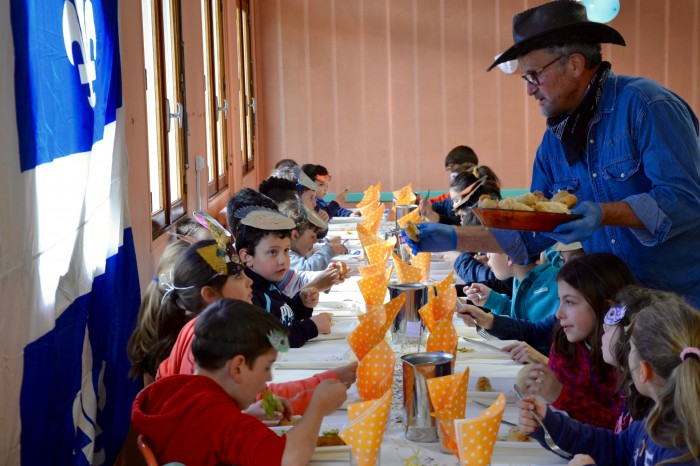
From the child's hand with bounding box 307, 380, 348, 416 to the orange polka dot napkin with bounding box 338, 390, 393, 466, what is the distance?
0.66 ft

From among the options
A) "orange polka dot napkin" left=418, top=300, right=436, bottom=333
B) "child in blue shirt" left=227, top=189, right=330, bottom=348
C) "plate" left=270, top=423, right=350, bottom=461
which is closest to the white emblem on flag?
"child in blue shirt" left=227, top=189, right=330, bottom=348

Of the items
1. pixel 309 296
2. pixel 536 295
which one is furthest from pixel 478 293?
pixel 309 296

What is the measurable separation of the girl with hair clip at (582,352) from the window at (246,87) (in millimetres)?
5458

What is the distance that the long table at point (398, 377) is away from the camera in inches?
66.1

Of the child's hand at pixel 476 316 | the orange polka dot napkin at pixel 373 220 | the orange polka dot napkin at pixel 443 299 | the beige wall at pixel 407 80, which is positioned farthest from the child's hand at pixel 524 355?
the beige wall at pixel 407 80

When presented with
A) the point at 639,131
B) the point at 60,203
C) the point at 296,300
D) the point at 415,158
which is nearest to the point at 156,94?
the point at 296,300

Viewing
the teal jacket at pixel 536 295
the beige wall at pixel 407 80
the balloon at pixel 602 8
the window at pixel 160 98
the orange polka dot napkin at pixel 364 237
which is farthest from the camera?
the beige wall at pixel 407 80

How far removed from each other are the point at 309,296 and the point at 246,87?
17.0 feet

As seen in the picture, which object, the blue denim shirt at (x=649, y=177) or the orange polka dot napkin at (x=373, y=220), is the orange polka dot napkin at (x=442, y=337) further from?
the orange polka dot napkin at (x=373, y=220)

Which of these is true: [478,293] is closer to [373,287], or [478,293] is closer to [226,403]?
[373,287]

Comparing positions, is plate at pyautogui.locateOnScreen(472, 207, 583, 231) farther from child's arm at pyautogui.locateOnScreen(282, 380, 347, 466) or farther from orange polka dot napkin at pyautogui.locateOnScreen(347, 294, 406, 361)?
child's arm at pyautogui.locateOnScreen(282, 380, 347, 466)

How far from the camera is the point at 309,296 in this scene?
2.98 m

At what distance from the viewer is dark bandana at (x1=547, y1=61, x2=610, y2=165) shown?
238 cm

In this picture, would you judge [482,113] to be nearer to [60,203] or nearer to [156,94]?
[156,94]
